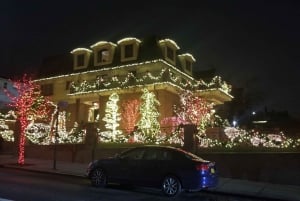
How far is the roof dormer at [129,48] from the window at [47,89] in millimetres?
9908

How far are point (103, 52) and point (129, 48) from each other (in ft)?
9.99

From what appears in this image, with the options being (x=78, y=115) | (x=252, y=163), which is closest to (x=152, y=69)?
(x=78, y=115)

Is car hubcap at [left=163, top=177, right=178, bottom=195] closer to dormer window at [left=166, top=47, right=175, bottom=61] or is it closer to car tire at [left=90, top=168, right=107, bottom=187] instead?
car tire at [left=90, top=168, right=107, bottom=187]

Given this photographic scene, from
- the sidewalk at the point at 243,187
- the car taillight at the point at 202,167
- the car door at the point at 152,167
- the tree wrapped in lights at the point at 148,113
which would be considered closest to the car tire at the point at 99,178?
the car door at the point at 152,167

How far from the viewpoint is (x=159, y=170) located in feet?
44.3

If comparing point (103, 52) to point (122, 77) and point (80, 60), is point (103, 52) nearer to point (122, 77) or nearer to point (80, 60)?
point (80, 60)

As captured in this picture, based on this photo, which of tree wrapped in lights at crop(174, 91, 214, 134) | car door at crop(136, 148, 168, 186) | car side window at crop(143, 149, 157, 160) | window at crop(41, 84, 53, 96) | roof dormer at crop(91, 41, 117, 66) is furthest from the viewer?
window at crop(41, 84, 53, 96)

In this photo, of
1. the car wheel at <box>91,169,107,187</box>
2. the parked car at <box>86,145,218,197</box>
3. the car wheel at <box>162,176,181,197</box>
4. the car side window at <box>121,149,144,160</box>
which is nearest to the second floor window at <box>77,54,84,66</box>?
the parked car at <box>86,145,218,197</box>

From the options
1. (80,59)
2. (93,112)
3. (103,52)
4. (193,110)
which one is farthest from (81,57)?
(193,110)

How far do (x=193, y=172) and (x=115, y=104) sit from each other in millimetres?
21268

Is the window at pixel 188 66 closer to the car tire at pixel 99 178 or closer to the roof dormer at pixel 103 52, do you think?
the roof dormer at pixel 103 52

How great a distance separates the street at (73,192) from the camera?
455 inches

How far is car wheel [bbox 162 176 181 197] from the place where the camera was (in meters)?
13.1

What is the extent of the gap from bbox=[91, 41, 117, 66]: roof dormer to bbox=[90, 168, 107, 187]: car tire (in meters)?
23.0
